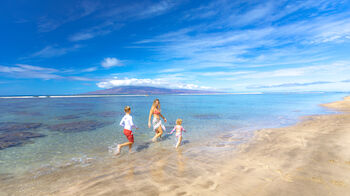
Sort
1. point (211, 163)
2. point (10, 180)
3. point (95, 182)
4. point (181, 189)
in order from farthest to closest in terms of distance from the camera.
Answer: point (211, 163)
point (10, 180)
point (95, 182)
point (181, 189)

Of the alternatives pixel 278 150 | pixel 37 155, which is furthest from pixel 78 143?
pixel 278 150

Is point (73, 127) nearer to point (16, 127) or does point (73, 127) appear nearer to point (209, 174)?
point (16, 127)

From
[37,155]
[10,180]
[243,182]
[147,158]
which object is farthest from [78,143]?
[243,182]

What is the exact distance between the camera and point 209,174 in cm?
632

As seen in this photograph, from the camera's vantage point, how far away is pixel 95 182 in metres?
6.05

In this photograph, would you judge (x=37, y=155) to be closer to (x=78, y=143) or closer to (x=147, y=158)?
(x=78, y=143)

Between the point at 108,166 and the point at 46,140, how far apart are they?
28.2 ft

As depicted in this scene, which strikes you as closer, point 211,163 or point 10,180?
point 10,180

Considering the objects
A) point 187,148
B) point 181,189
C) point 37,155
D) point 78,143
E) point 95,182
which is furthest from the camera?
point 78,143

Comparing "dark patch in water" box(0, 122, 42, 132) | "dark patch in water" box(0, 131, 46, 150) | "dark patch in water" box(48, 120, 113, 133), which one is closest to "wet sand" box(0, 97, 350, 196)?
"dark patch in water" box(0, 131, 46, 150)

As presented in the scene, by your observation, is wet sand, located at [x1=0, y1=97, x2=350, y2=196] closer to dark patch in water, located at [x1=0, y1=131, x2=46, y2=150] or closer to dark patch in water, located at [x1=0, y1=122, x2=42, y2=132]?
dark patch in water, located at [x1=0, y1=131, x2=46, y2=150]

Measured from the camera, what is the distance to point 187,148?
1023cm

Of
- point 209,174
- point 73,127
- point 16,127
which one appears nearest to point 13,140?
point 73,127

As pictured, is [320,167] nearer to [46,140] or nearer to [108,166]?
[108,166]
